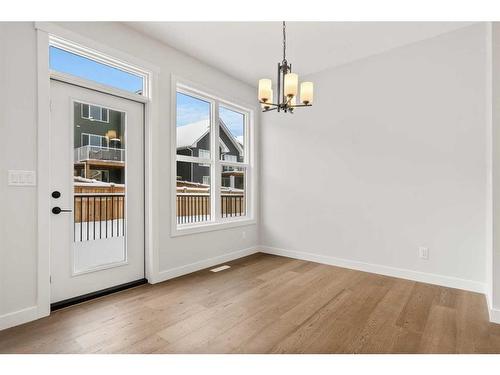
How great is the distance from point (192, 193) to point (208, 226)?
52cm

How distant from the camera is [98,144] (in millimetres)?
2799

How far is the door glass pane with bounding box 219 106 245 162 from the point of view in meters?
4.29

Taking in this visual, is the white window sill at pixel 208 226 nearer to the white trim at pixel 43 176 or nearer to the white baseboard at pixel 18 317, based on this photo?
the white trim at pixel 43 176

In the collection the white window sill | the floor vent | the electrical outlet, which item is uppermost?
the white window sill

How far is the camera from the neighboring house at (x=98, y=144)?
2658mm

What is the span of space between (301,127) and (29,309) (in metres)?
3.85

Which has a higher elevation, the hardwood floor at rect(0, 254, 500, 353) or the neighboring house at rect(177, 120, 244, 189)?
Result: the neighboring house at rect(177, 120, 244, 189)

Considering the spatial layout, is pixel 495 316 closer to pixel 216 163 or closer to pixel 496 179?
pixel 496 179

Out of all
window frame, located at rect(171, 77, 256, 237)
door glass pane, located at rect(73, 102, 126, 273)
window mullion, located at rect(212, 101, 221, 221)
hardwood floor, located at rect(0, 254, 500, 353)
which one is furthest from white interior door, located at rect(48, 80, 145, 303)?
window mullion, located at rect(212, 101, 221, 221)

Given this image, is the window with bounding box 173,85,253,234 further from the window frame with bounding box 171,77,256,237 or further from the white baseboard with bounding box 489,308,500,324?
the white baseboard with bounding box 489,308,500,324

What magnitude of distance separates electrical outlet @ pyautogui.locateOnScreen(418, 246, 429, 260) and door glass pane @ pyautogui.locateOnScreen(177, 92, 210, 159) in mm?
3048

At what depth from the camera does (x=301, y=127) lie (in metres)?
4.24
